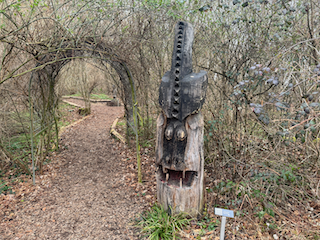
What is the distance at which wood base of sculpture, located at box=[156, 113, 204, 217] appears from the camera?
3502mm

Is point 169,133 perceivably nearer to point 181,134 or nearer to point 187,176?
point 181,134

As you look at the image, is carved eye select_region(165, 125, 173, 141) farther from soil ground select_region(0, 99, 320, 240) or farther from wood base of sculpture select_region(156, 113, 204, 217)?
soil ground select_region(0, 99, 320, 240)

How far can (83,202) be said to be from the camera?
4.45 meters

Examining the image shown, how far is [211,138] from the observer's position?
484cm

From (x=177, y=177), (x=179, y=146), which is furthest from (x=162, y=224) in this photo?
(x=179, y=146)

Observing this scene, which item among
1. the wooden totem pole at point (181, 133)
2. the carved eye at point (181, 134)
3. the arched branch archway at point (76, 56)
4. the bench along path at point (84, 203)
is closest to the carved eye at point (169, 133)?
the wooden totem pole at point (181, 133)

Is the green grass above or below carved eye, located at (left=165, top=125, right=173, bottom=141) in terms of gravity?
below

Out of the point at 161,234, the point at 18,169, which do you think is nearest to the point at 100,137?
the point at 18,169

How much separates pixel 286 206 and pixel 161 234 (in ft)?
7.24

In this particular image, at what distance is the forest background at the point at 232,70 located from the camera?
3408 mm

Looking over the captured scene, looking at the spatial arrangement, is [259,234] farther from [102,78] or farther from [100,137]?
[102,78]

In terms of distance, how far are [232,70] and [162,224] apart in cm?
314

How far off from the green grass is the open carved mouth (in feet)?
1.60

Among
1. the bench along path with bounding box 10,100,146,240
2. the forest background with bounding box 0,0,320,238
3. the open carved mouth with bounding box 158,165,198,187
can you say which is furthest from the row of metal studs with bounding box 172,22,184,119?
the bench along path with bounding box 10,100,146,240
